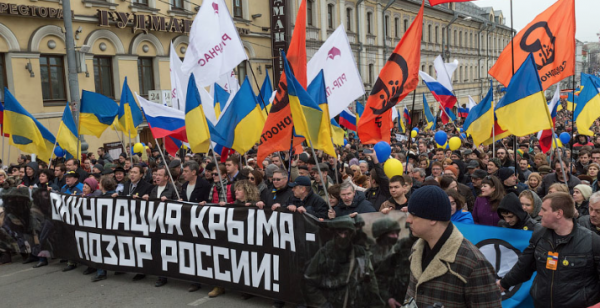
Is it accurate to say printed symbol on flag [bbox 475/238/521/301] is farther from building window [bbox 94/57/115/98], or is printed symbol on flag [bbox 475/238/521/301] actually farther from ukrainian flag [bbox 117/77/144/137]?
building window [bbox 94/57/115/98]

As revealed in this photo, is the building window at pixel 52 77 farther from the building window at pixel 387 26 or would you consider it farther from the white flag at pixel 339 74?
the building window at pixel 387 26

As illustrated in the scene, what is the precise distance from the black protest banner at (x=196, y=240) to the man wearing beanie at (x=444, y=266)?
246 centimetres

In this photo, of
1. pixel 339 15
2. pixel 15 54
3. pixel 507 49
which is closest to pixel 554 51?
pixel 507 49

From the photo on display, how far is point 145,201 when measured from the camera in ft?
22.2

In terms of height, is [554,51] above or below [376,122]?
above

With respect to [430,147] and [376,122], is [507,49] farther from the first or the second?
[430,147]

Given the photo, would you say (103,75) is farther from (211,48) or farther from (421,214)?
(421,214)

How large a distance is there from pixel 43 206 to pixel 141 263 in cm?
A: 222

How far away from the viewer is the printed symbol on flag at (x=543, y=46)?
757 cm

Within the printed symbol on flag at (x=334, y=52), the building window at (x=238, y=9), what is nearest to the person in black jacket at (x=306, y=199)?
the printed symbol on flag at (x=334, y=52)

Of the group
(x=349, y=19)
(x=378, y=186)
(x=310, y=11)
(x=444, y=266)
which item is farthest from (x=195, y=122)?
(x=349, y=19)

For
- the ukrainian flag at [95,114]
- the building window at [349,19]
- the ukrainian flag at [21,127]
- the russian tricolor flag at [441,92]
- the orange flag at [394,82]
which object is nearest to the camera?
the orange flag at [394,82]

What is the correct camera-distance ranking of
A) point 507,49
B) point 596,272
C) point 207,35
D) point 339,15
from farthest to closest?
1. point 339,15
2. point 207,35
3. point 507,49
4. point 596,272

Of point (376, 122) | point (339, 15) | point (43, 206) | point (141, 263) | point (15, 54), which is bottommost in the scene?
point (141, 263)
